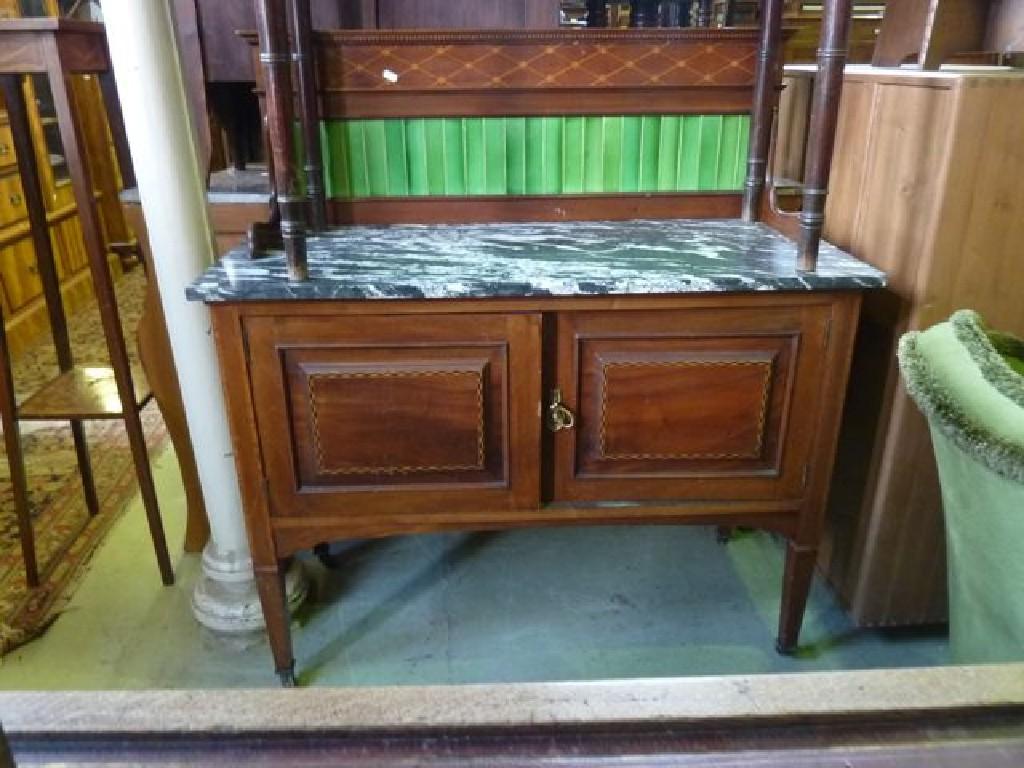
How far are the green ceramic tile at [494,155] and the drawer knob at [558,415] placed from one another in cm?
52

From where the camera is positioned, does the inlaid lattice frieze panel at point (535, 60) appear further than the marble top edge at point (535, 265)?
Yes

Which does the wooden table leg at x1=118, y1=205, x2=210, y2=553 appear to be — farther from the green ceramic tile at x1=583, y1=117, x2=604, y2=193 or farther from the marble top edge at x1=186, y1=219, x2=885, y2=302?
the green ceramic tile at x1=583, y1=117, x2=604, y2=193

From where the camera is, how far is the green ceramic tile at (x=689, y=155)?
5.18ft

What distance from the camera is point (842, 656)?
1.57 m

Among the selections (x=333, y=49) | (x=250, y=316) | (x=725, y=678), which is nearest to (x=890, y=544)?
(x=725, y=678)

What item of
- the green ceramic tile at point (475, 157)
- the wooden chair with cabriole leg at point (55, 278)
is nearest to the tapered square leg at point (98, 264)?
the wooden chair with cabriole leg at point (55, 278)

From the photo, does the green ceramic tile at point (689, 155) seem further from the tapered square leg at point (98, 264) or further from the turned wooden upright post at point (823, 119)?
the tapered square leg at point (98, 264)

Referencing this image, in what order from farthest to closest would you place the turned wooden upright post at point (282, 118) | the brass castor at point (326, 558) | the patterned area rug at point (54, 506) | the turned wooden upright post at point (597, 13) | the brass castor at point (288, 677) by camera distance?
the turned wooden upright post at point (597, 13)
the brass castor at point (326, 558)
the patterned area rug at point (54, 506)
the brass castor at point (288, 677)
the turned wooden upright post at point (282, 118)

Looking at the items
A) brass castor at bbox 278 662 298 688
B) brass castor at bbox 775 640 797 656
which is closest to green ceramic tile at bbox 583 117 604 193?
brass castor at bbox 775 640 797 656

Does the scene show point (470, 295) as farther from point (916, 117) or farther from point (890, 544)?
point (890, 544)

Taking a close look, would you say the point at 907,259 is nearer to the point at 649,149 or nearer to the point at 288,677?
the point at 649,149

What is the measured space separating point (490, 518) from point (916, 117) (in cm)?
96

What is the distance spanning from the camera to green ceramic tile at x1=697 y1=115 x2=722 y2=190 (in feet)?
5.17

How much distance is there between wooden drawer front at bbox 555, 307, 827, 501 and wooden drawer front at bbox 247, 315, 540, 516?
0.08 meters
